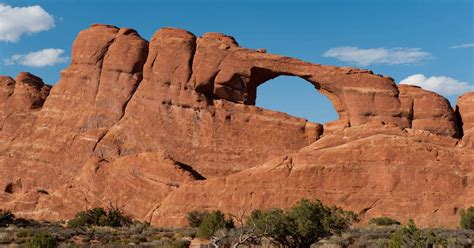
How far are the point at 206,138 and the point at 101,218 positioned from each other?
13.6 m

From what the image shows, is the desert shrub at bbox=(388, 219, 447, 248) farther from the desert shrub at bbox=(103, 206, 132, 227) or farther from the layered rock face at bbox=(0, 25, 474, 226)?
the desert shrub at bbox=(103, 206, 132, 227)

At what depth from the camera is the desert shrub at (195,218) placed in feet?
151

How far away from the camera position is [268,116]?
5819 centimetres

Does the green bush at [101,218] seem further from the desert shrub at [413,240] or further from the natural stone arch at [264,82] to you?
the desert shrub at [413,240]

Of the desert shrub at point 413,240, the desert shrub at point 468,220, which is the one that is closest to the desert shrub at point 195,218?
the desert shrub at point 468,220

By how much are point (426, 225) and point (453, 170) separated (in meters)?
4.72

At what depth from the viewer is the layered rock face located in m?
47.8

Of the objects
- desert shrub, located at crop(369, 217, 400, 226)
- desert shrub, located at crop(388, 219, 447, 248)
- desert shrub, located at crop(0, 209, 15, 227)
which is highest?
desert shrub, located at crop(388, 219, 447, 248)

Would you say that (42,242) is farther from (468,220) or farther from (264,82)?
(264,82)

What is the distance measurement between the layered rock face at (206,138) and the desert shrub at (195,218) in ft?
4.23

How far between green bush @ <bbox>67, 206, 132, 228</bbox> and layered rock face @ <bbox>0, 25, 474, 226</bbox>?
7.19 ft

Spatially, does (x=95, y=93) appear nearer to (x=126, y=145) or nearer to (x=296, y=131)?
(x=126, y=145)

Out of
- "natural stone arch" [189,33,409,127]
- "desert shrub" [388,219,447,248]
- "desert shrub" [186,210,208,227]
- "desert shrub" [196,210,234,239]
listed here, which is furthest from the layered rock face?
"desert shrub" [388,219,447,248]

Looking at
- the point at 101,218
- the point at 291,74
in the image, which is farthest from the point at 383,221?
the point at 101,218
